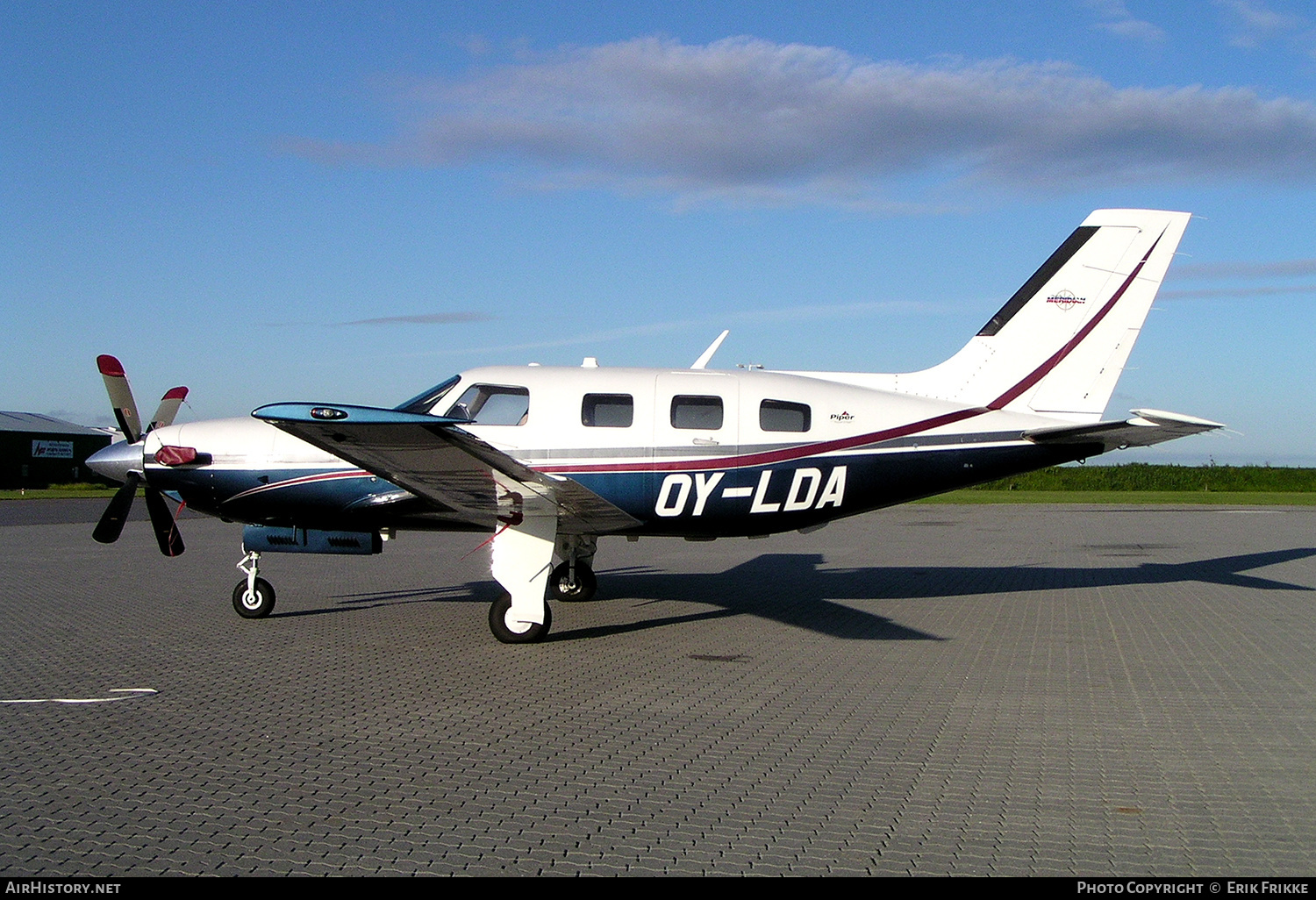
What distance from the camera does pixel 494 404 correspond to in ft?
36.7

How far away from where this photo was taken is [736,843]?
16.4 feet

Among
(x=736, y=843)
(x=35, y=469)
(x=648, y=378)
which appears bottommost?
(x=35, y=469)

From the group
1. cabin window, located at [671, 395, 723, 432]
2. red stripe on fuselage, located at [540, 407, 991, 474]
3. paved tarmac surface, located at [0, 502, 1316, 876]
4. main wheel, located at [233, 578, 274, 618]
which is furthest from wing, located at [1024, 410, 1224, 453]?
main wheel, located at [233, 578, 274, 618]

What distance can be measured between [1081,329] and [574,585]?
7301mm

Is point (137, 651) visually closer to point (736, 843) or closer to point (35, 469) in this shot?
point (736, 843)

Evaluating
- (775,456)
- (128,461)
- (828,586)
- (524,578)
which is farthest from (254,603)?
(828,586)

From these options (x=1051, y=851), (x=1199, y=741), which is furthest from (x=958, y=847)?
(x=1199, y=741)

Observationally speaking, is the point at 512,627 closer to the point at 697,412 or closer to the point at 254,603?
the point at 697,412

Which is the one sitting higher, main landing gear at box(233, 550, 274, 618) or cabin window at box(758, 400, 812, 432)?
cabin window at box(758, 400, 812, 432)

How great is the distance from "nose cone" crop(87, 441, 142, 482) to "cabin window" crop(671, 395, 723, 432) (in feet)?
20.5

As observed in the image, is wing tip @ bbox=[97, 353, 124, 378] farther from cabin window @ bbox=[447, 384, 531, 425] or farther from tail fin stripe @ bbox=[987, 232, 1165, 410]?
tail fin stripe @ bbox=[987, 232, 1165, 410]

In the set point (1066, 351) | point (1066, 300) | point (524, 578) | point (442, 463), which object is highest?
point (1066, 300)

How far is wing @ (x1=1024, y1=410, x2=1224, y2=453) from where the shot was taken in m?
10.9

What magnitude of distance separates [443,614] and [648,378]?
401 cm
